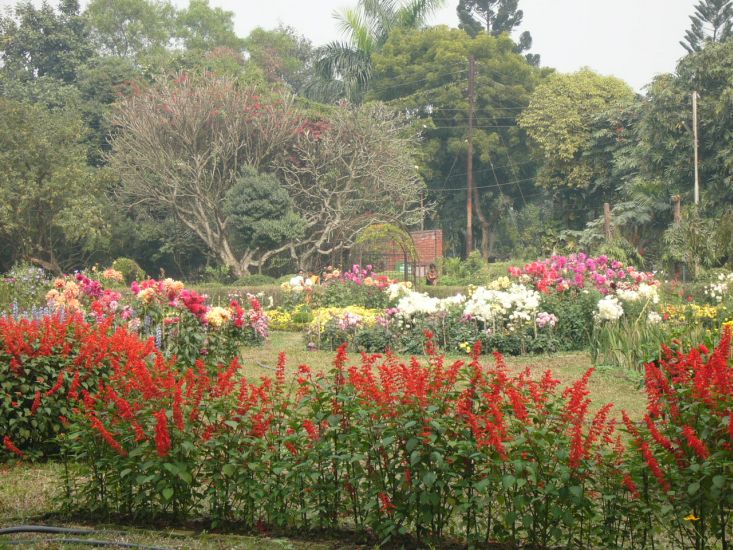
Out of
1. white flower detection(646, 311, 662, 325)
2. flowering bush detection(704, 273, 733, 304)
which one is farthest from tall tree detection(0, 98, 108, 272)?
white flower detection(646, 311, 662, 325)

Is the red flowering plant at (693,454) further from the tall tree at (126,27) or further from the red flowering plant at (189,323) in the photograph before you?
the tall tree at (126,27)

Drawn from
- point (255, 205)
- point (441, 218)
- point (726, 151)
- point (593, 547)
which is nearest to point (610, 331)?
point (593, 547)

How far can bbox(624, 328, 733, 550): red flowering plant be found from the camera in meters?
3.03

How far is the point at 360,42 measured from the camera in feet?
116

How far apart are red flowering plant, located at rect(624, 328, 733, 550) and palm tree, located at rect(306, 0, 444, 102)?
32.9 m

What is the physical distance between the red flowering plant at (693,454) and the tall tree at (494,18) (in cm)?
3880

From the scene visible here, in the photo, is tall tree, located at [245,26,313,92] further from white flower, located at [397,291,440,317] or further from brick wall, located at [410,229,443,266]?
white flower, located at [397,291,440,317]

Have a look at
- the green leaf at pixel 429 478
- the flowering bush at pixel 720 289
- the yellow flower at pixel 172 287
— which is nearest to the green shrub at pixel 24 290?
the yellow flower at pixel 172 287

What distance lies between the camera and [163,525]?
3.97 metres

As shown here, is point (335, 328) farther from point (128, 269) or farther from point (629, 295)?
point (128, 269)

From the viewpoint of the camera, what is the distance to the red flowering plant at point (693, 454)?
119 inches

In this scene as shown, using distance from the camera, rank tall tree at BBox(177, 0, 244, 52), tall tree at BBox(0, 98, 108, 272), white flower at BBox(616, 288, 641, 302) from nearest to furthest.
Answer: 1. white flower at BBox(616, 288, 641, 302)
2. tall tree at BBox(0, 98, 108, 272)
3. tall tree at BBox(177, 0, 244, 52)

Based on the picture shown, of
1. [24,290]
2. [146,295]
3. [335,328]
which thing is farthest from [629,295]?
[24,290]

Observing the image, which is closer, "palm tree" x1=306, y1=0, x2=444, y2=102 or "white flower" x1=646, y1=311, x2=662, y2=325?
"white flower" x1=646, y1=311, x2=662, y2=325
